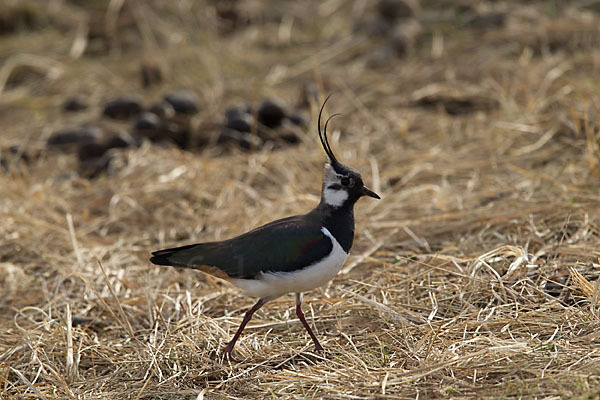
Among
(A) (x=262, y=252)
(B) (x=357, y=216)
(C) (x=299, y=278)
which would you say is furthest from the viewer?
(B) (x=357, y=216)

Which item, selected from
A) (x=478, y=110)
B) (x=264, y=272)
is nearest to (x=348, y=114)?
(x=478, y=110)

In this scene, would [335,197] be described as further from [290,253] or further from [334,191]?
[290,253]

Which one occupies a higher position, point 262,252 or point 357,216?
point 262,252

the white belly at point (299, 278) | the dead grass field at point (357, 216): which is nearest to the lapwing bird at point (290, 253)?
the white belly at point (299, 278)

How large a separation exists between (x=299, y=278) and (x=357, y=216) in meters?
1.86

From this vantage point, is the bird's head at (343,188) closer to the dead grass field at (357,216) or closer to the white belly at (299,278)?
the white belly at (299,278)

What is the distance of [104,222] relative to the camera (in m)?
5.43

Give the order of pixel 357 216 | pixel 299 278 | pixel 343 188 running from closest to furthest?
pixel 299 278, pixel 343 188, pixel 357 216

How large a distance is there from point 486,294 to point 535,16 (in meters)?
5.85

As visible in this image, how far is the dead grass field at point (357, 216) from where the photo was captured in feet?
10.8

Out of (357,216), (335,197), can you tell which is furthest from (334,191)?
(357,216)

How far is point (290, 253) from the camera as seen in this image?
11.2 feet

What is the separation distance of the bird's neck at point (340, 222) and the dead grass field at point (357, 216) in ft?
1.44

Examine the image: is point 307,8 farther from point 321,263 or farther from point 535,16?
point 321,263
